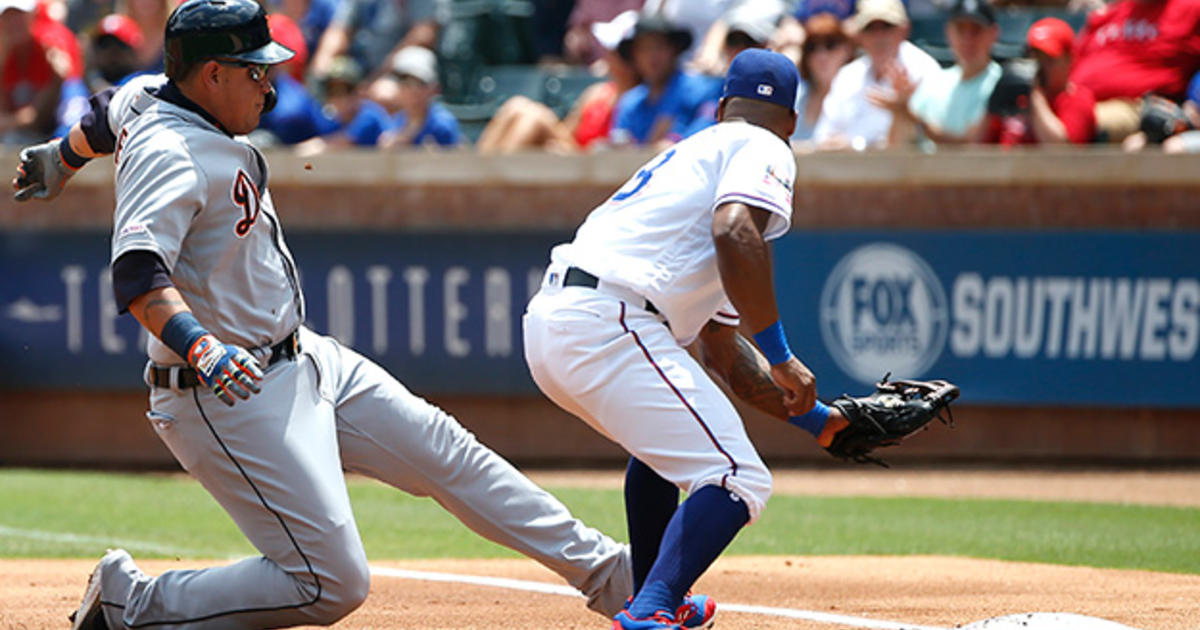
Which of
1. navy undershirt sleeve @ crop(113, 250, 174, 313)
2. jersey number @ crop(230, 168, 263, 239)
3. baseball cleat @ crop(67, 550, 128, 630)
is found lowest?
baseball cleat @ crop(67, 550, 128, 630)

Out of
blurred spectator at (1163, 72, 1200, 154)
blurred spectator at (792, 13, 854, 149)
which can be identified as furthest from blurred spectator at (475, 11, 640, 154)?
blurred spectator at (1163, 72, 1200, 154)

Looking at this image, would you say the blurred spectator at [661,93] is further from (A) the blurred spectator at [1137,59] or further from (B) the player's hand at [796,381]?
(B) the player's hand at [796,381]

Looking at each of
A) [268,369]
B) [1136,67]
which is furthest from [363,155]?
[268,369]

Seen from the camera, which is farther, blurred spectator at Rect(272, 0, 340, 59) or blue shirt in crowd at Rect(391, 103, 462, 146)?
blurred spectator at Rect(272, 0, 340, 59)

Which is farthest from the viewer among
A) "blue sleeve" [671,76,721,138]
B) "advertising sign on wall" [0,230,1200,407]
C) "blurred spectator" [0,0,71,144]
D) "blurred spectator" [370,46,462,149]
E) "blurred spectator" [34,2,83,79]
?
"blurred spectator" [34,2,83,79]

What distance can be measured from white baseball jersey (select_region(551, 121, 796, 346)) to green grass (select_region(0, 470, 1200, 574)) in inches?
122

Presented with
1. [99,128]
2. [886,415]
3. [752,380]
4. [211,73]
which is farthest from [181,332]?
[886,415]

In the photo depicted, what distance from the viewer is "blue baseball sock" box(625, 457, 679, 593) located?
4703mm

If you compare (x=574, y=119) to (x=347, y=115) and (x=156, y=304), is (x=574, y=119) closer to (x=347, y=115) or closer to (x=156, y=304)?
(x=347, y=115)

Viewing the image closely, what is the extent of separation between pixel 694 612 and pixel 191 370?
150 cm

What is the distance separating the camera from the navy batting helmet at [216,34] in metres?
4.05

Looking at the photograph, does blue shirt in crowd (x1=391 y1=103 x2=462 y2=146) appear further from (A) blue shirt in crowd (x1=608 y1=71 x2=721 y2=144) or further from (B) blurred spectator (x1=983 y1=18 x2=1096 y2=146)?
(B) blurred spectator (x1=983 y1=18 x2=1096 y2=146)

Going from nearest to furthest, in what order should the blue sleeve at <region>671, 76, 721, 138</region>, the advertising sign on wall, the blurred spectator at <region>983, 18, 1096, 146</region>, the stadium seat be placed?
1. the advertising sign on wall
2. the blurred spectator at <region>983, 18, 1096, 146</region>
3. the blue sleeve at <region>671, 76, 721, 138</region>
4. the stadium seat

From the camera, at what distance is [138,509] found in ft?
28.0
